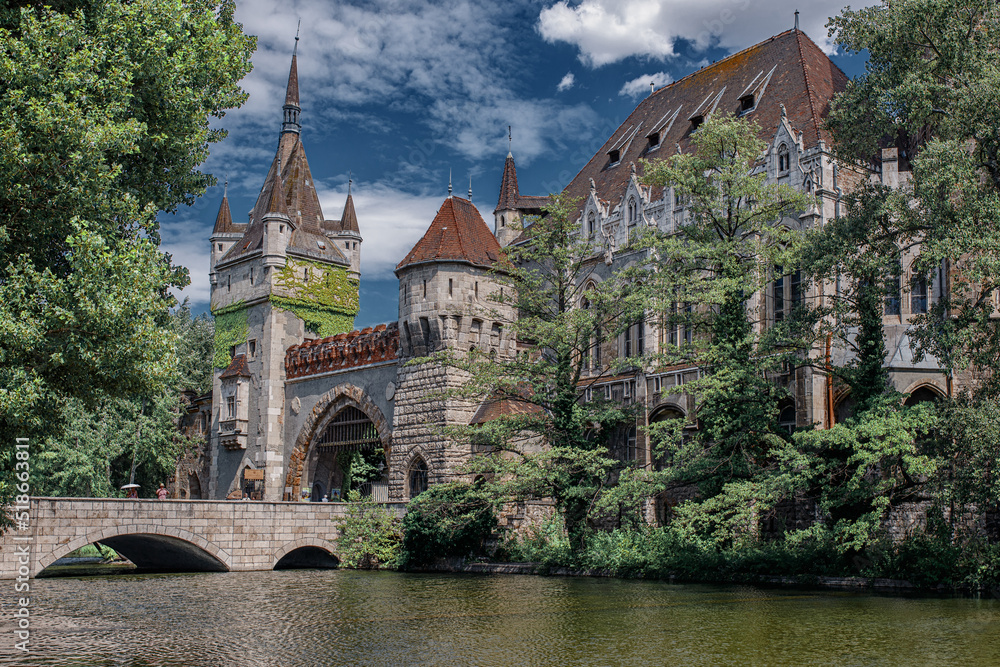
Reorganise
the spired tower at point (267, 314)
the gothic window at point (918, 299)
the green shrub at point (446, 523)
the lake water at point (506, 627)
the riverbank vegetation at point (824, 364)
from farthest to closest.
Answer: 1. the spired tower at point (267, 314)
2. the green shrub at point (446, 523)
3. the gothic window at point (918, 299)
4. the riverbank vegetation at point (824, 364)
5. the lake water at point (506, 627)

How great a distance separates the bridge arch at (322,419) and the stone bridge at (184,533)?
6416mm

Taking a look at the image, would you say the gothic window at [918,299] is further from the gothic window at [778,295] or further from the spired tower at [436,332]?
the spired tower at [436,332]

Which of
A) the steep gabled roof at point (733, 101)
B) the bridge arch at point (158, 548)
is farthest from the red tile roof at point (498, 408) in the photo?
the bridge arch at point (158, 548)

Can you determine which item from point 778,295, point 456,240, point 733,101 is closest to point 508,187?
point 456,240

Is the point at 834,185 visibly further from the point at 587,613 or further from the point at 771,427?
the point at 587,613

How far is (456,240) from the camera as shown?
33156mm

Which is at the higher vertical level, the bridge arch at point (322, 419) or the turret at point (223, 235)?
the turret at point (223, 235)

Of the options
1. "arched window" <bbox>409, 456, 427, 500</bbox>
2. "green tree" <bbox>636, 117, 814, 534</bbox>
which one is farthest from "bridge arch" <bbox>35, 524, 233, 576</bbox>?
"green tree" <bbox>636, 117, 814, 534</bbox>

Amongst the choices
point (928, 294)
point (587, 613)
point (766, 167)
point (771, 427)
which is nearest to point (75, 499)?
point (587, 613)

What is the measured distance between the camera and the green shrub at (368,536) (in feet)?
94.2

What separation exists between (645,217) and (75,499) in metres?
18.7

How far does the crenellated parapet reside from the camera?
1397 inches

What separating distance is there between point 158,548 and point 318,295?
16288 millimetres

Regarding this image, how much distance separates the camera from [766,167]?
88.3 ft
